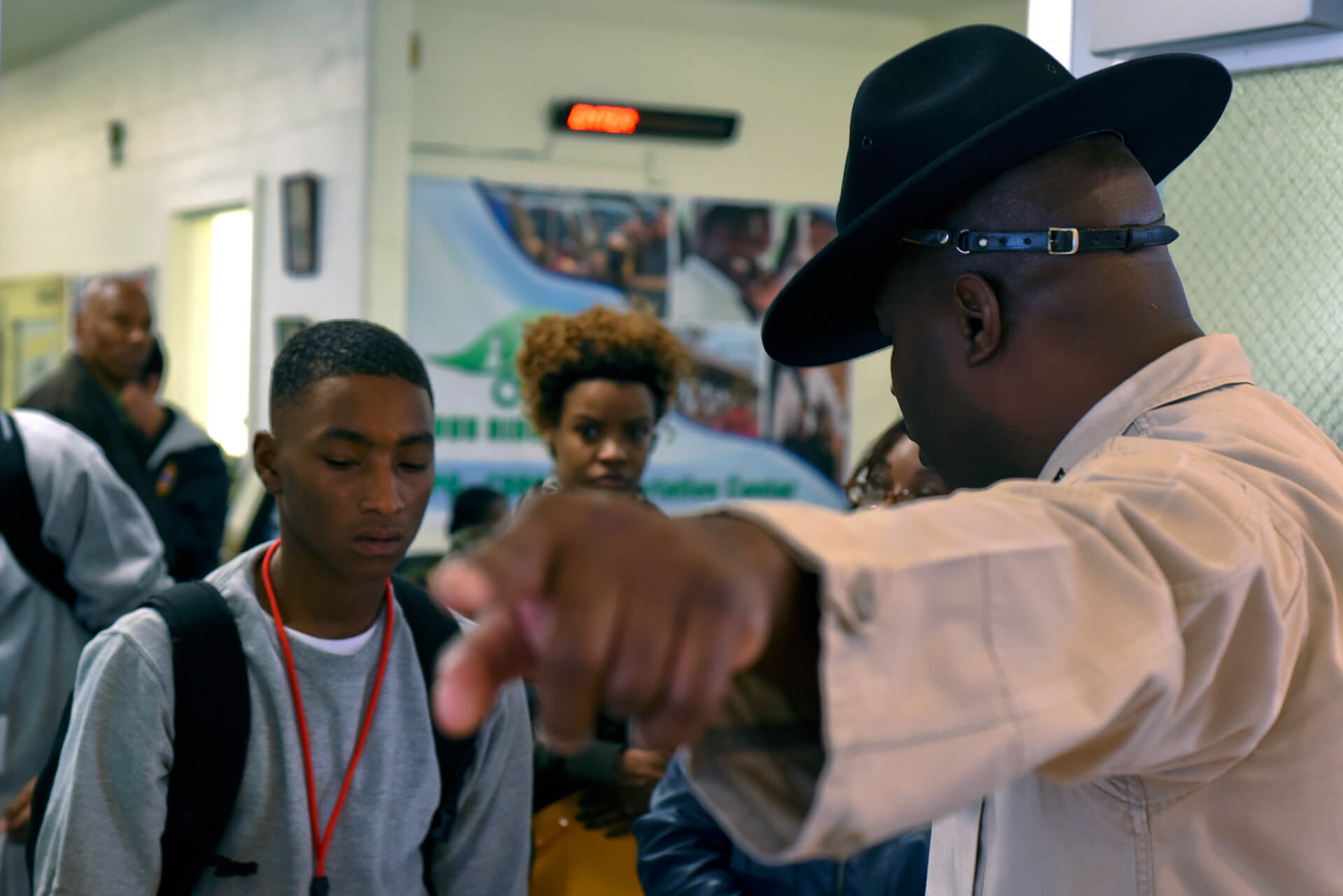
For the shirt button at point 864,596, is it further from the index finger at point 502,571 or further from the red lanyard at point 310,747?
the red lanyard at point 310,747

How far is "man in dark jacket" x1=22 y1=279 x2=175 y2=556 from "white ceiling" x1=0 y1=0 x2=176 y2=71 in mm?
3600

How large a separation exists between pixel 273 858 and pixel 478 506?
319 cm

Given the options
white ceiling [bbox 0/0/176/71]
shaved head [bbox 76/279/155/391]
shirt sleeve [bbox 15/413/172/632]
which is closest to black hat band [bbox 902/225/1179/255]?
shirt sleeve [bbox 15/413/172/632]

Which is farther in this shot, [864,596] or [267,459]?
[267,459]

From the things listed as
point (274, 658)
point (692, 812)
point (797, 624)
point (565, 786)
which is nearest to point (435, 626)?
point (274, 658)

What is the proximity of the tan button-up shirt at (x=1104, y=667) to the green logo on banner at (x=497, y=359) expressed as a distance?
5228 mm

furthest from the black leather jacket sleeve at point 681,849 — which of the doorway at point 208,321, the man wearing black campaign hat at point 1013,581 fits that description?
the doorway at point 208,321

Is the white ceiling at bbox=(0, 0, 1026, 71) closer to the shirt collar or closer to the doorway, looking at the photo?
the doorway

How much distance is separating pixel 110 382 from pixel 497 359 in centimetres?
218

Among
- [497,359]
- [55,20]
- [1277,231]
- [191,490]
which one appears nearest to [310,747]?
[1277,231]

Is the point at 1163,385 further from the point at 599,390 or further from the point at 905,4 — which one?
the point at 905,4

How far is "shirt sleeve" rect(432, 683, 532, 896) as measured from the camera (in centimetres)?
172

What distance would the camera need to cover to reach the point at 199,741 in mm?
1514

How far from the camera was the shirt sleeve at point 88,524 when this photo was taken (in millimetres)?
2621
